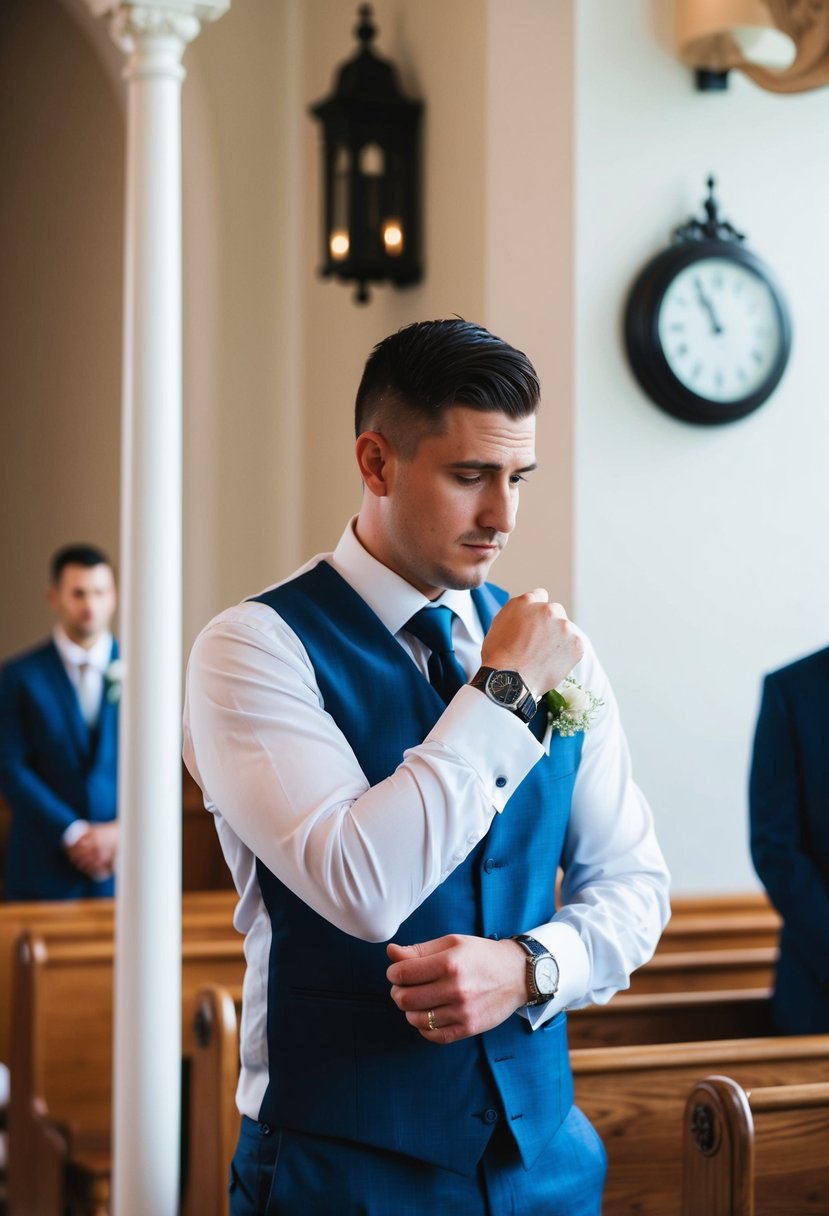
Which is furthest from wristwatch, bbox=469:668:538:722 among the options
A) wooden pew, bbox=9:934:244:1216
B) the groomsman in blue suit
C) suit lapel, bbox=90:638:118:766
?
suit lapel, bbox=90:638:118:766

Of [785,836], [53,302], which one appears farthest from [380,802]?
[53,302]

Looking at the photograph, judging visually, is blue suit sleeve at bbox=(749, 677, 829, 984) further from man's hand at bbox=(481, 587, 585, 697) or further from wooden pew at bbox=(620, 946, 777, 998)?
man's hand at bbox=(481, 587, 585, 697)

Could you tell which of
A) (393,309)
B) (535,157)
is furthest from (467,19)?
(393,309)

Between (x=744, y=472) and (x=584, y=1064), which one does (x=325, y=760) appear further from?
(x=744, y=472)

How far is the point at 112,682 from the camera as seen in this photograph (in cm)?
559

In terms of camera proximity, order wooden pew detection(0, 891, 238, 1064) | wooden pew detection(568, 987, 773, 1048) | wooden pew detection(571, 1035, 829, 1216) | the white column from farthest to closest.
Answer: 1. wooden pew detection(0, 891, 238, 1064)
2. wooden pew detection(568, 987, 773, 1048)
3. the white column
4. wooden pew detection(571, 1035, 829, 1216)

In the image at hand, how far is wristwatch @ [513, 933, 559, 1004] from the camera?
1.65 meters

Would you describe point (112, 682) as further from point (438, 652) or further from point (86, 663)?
point (438, 652)

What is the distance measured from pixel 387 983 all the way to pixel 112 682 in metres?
4.06

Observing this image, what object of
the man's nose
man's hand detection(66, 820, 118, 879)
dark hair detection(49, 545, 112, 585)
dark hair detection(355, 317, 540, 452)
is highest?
dark hair detection(49, 545, 112, 585)

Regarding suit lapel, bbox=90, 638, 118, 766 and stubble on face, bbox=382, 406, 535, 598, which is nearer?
stubble on face, bbox=382, 406, 535, 598

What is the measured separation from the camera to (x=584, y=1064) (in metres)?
2.64

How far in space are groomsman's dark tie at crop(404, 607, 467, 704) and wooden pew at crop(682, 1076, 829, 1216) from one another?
0.88m

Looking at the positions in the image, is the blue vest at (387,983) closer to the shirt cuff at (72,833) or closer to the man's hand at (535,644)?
the man's hand at (535,644)
